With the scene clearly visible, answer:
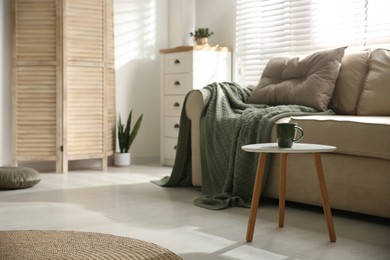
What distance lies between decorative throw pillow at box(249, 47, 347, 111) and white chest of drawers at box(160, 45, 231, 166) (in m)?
0.96

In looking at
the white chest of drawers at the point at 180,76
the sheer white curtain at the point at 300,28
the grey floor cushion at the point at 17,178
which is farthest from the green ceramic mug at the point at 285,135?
the white chest of drawers at the point at 180,76

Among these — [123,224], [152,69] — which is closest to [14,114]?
[152,69]

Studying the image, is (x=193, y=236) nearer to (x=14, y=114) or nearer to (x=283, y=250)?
(x=283, y=250)

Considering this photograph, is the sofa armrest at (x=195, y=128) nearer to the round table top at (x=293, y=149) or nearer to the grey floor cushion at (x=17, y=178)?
the grey floor cushion at (x=17, y=178)

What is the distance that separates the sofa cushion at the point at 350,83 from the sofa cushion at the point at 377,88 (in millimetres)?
54

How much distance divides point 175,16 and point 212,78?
892 millimetres

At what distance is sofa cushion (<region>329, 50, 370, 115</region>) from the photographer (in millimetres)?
3697

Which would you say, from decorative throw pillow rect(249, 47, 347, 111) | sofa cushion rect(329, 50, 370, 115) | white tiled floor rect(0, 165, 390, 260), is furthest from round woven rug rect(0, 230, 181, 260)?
sofa cushion rect(329, 50, 370, 115)

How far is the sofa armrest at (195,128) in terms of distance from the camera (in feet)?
12.3

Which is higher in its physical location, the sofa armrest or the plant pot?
the sofa armrest

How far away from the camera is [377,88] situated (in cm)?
355

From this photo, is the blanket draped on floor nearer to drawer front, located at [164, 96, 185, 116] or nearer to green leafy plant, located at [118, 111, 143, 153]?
drawer front, located at [164, 96, 185, 116]

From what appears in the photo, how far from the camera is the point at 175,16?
5594 mm

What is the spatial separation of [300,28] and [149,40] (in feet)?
5.02
